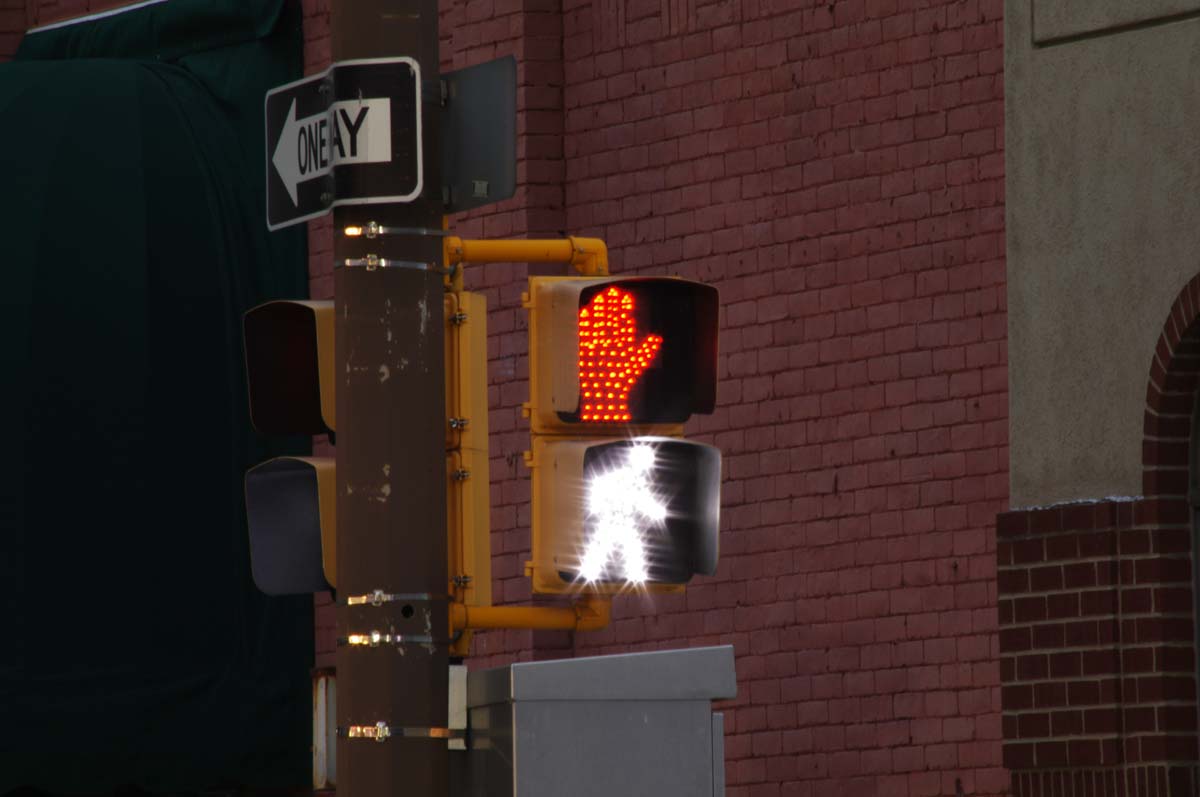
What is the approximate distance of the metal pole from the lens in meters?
6.51

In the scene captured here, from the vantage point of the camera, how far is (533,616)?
6930mm

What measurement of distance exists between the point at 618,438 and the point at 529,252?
58cm

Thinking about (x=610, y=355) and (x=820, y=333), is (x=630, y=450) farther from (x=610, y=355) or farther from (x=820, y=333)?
(x=820, y=333)

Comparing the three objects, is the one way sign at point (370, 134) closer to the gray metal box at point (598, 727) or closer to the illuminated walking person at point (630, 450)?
the illuminated walking person at point (630, 450)

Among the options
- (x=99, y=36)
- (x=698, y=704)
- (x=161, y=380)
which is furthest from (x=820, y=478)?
(x=99, y=36)

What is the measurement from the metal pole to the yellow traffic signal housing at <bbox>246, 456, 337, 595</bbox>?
0.26 metres

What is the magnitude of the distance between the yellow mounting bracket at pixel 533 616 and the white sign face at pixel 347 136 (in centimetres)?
111

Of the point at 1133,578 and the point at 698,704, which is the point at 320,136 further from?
the point at 1133,578

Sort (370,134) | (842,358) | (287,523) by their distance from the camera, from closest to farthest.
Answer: (370,134)
(287,523)
(842,358)

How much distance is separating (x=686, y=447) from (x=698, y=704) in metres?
0.67

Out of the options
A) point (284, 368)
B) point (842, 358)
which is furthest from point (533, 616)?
point (842, 358)

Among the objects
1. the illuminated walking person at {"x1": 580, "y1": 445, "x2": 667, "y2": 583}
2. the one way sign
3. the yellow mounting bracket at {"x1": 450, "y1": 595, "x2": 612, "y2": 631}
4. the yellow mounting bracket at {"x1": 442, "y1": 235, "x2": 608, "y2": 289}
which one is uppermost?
the one way sign

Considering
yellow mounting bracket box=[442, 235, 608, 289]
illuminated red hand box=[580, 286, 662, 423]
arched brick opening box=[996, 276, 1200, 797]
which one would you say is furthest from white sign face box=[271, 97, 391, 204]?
arched brick opening box=[996, 276, 1200, 797]

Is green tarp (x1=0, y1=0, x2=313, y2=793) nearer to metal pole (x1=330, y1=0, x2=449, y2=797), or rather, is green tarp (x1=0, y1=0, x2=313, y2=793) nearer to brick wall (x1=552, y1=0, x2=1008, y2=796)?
brick wall (x1=552, y1=0, x2=1008, y2=796)
